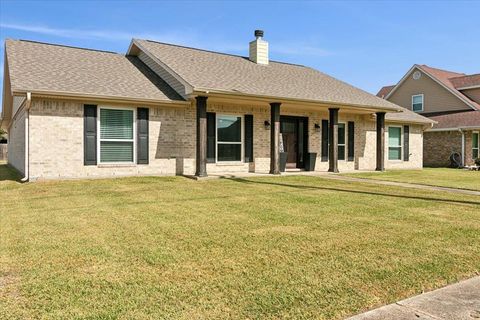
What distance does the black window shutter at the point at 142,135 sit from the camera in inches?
497

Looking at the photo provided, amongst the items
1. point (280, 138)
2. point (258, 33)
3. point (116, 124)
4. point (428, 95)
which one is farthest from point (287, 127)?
point (428, 95)

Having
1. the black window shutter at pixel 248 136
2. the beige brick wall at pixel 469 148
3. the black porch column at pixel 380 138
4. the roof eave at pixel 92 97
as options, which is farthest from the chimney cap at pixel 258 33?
the beige brick wall at pixel 469 148

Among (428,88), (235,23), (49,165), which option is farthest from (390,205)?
(428,88)

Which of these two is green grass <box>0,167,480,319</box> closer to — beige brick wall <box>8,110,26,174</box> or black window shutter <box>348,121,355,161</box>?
beige brick wall <box>8,110,26,174</box>

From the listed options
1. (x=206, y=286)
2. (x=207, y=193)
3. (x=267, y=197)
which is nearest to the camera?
(x=206, y=286)

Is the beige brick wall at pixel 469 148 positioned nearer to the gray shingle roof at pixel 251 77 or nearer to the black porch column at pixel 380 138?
the gray shingle roof at pixel 251 77

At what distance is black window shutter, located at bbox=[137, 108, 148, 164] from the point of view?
12.6m

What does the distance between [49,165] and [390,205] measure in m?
9.36

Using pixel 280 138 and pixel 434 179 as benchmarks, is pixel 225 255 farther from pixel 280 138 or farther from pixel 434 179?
Result: pixel 434 179

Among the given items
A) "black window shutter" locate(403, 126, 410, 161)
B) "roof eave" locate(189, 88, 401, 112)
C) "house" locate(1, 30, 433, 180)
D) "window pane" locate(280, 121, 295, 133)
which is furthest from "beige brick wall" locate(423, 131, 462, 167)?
"window pane" locate(280, 121, 295, 133)

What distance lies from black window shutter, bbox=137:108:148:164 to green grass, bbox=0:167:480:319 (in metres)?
4.34

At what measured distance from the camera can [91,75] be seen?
43.0 feet

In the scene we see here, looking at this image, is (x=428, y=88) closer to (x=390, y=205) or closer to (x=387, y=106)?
(x=387, y=106)

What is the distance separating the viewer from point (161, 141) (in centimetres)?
1320
